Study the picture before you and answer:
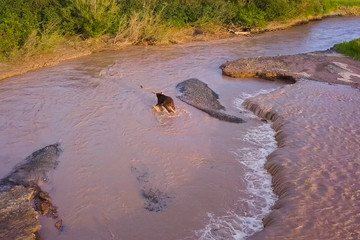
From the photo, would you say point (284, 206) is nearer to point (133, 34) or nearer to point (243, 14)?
point (133, 34)

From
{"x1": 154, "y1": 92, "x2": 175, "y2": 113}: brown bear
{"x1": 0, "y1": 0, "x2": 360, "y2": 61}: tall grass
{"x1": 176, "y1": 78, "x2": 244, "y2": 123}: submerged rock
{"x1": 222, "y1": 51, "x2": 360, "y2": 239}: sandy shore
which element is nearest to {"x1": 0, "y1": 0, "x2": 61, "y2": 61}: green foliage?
{"x1": 0, "y1": 0, "x2": 360, "y2": 61}: tall grass

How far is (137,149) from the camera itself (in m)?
9.75

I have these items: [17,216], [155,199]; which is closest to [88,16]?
[155,199]

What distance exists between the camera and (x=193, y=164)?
30.2 feet

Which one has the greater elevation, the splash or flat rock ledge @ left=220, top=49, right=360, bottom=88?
flat rock ledge @ left=220, top=49, right=360, bottom=88

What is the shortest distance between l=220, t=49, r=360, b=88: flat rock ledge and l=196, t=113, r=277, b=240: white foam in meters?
4.95

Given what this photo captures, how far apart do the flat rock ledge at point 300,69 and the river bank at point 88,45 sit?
5608 mm

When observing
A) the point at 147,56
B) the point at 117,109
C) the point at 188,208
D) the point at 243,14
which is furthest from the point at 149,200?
the point at 243,14

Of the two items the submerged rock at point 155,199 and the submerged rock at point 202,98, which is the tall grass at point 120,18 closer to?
the submerged rock at point 202,98

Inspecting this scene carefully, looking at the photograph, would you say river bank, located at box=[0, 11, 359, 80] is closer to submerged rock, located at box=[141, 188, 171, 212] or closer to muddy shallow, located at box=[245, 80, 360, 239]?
muddy shallow, located at box=[245, 80, 360, 239]

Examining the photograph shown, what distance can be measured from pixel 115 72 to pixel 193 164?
24.2 ft

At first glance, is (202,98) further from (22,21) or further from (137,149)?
(22,21)

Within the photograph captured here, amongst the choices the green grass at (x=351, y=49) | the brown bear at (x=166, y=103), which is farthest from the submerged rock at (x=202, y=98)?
the green grass at (x=351, y=49)

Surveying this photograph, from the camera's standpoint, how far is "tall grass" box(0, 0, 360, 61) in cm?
1557
